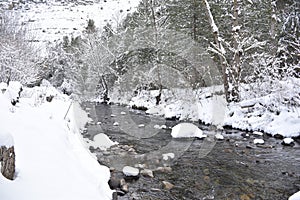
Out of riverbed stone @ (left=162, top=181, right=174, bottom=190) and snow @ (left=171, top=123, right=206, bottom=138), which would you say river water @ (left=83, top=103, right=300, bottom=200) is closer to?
riverbed stone @ (left=162, top=181, right=174, bottom=190)

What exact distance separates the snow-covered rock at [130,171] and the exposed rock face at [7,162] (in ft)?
11.8

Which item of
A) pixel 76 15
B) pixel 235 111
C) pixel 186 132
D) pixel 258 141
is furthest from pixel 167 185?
pixel 76 15

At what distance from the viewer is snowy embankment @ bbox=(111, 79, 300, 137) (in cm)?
950

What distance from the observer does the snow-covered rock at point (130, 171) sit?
21.8ft

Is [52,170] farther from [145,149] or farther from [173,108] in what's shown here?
[173,108]

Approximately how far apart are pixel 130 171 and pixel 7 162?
3752 millimetres

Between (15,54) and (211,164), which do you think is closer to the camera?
(211,164)

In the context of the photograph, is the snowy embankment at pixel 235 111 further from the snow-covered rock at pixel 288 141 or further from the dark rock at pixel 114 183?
the dark rock at pixel 114 183

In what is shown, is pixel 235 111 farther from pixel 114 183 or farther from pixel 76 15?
pixel 76 15

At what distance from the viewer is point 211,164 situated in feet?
24.0

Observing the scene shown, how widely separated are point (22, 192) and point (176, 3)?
17474 millimetres

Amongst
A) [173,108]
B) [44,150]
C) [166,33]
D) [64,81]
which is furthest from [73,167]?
[64,81]

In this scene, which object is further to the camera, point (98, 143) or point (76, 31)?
point (76, 31)

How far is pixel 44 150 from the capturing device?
4.50 metres
